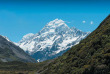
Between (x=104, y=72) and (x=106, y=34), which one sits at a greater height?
(x=106, y=34)

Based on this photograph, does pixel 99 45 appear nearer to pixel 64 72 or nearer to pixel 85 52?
pixel 85 52

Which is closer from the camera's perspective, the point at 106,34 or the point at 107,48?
the point at 107,48

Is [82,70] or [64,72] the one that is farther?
[64,72]

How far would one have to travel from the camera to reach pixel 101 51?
3766 centimetres

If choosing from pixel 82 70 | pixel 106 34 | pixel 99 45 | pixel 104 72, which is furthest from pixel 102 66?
pixel 106 34

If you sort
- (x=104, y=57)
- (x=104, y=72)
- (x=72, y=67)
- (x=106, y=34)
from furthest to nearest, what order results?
(x=106, y=34), (x=72, y=67), (x=104, y=57), (x=104, y=72)

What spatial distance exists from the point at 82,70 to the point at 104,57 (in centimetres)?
504

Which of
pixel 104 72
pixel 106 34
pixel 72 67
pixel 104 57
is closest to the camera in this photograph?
pixel 104 72

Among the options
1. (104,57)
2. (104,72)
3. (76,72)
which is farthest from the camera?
(76,72)

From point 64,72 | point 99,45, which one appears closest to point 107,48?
point 99,45

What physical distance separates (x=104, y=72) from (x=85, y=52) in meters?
11.5

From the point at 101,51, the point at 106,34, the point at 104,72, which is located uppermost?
the point at 106,34

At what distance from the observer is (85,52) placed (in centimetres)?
4222

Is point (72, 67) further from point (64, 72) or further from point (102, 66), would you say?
point (102, 66)
